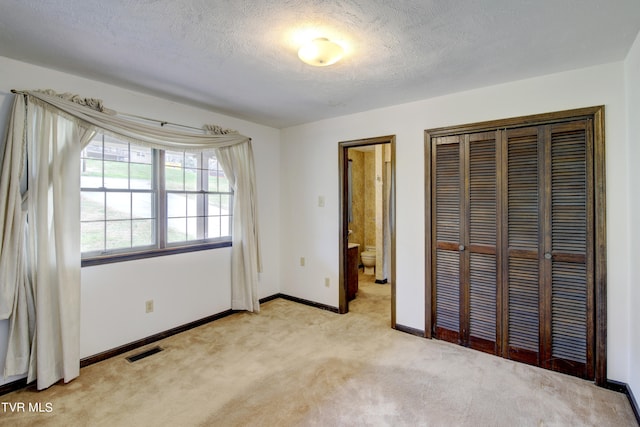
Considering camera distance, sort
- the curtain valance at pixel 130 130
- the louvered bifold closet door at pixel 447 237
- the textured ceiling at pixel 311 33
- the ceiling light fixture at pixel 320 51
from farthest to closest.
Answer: the louvered bifold closet door at pixel 447 237 < the curtain valance at pixel 130 130 < the ceiling light fixture at pixel 320 51 < the textured ceiling at pixel 311 33

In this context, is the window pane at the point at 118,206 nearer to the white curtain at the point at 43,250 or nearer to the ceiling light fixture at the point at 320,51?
the white curtain at the point at 43,250

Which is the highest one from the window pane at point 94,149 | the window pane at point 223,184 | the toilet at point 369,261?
the window pane at point 94,149

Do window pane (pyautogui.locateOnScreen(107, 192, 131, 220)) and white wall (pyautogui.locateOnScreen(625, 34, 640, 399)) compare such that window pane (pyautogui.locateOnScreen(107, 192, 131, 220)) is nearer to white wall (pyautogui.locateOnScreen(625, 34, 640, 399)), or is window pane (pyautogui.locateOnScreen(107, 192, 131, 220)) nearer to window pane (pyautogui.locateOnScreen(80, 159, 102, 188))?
window pane (pyautogui.locateOnScreen(80, 159, 102, 188))

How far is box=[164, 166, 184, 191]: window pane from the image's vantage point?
3.22m

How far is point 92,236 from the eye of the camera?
2699mm

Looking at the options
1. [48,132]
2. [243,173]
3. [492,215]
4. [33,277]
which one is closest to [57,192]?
[48,132]

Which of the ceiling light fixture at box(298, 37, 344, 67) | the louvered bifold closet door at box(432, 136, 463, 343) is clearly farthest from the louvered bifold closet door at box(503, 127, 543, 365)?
the ceiling light fixture at box(298, 37, 344, 67)

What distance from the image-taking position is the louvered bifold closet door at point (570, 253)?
236 cm

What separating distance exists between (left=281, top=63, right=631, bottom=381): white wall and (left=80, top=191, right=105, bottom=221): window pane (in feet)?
7.26

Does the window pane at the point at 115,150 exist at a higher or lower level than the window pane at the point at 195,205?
higher

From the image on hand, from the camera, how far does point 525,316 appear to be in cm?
262

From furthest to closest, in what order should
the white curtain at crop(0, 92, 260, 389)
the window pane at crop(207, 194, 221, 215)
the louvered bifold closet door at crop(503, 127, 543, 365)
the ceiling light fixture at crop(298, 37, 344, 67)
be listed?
the window pane at crop(207, 194, 221, 215) < the louvered bifold closet door at crop(503, 127, 543, 365) < the white curtain at crop(0, 92, 260, 389) < the ceiling light fixture at crop(298, 37, 344, 67)

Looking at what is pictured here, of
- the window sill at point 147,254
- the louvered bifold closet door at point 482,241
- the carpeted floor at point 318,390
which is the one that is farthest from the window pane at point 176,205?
the louvered bifold closet door at point 482,241

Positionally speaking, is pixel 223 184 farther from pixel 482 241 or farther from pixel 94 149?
pixel 482 241
